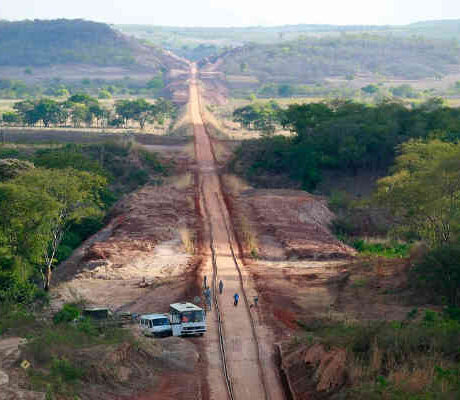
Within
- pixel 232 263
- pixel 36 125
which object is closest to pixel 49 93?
pixel 36 125

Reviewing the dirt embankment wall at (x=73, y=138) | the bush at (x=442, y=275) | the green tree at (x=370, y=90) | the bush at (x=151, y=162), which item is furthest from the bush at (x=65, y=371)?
the green tree at (x=370, y=90)

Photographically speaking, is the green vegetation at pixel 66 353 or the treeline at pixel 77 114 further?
the treeline at pixel 77 114

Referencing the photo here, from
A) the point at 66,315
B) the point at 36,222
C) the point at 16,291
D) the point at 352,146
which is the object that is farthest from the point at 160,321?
the point at 352,146

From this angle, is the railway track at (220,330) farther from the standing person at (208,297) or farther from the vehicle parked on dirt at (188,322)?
the vehicle parked on dirt at (188,322)

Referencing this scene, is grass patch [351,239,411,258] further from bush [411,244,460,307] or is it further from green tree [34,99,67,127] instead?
green tree [34,99,67,127]

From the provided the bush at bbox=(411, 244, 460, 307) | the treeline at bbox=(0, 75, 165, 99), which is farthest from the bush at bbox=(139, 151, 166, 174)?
the treeline at bbox=(0, 75, 165, 99)

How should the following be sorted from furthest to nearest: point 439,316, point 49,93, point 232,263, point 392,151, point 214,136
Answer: point 49,93 < point 214,136 < point 392,151 < point 232,263 < point 439,316

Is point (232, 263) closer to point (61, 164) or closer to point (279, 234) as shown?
point (279, 234)
